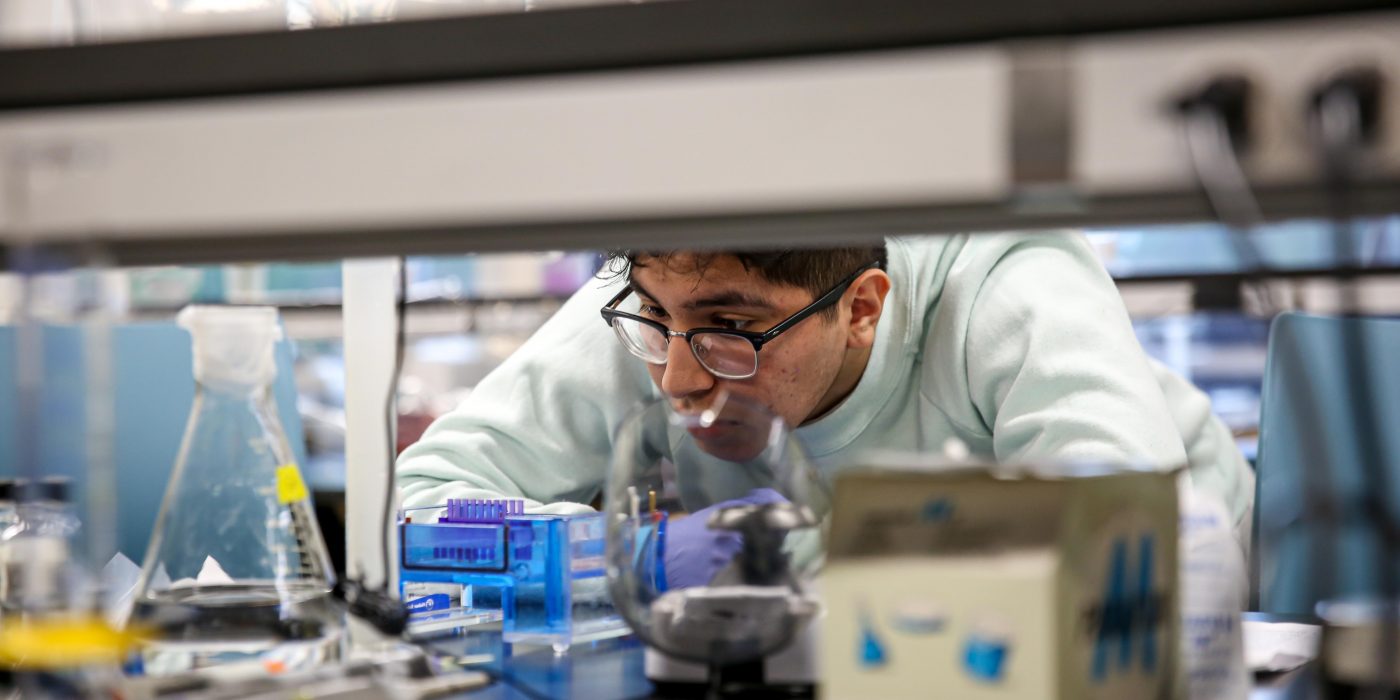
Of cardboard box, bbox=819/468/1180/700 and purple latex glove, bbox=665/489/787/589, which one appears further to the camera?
purple latex glove, bbox=665/489/787/589

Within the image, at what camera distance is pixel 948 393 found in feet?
5.13

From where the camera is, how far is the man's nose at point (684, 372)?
53.5 inches

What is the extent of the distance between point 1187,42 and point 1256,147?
5 cm

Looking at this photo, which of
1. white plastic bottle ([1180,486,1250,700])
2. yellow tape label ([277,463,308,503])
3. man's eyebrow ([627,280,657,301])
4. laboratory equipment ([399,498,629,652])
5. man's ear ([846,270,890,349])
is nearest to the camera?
white plastic bottle ([1180,486,1250,700])

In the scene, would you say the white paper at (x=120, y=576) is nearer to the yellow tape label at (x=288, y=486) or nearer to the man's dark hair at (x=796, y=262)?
the yellow tape label at (x=288, y=486)

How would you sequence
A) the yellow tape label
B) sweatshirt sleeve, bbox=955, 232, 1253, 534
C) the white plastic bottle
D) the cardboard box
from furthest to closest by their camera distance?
sweatshirt sleeve, bbox=955, 232, 1253, 534
the yellow tape label
the white plastic bottle
the cardboard box

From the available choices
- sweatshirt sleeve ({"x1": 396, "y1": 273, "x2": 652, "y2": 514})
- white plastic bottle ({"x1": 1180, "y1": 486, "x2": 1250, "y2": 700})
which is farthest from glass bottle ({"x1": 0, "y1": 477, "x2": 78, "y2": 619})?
sweatshirt sleeve ({"x1": 396, "y1": 273, "x2": 652, "y2": 514})

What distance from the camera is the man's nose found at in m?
1.36

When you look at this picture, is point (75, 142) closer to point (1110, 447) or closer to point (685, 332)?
point (685, 332)

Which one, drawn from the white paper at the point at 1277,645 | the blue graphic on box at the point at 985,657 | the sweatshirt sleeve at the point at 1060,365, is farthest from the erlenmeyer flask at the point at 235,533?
the sweatshirt sleeve at the point at 1060,365

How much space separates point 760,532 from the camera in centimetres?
70

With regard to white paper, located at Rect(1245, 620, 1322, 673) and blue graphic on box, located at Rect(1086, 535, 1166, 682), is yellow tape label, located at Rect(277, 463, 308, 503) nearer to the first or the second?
blue graphic on box, located at Rect(1086, 535, 1166, 682)

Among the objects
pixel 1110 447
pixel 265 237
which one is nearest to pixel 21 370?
pixel 265 237

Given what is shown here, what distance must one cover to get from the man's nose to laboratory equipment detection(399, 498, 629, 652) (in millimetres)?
404
